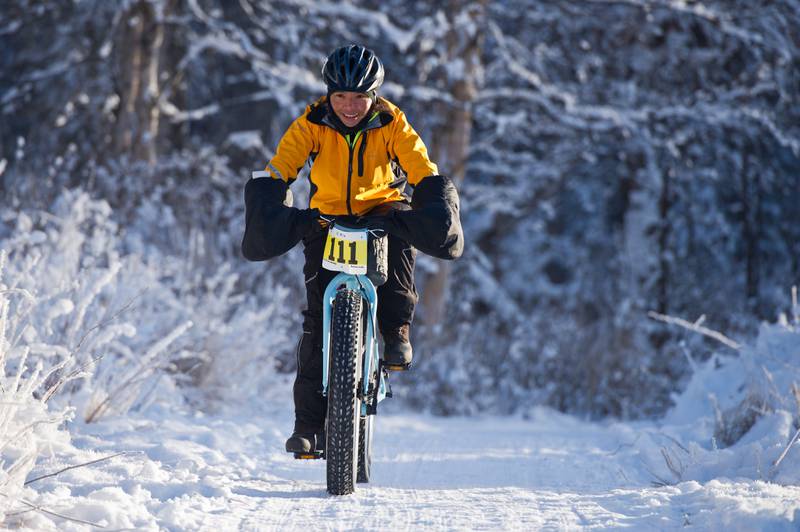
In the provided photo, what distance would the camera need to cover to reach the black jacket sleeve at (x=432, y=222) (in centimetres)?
365

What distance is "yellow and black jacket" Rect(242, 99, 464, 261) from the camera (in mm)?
3658

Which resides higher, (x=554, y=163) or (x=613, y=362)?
(x=554, y=163)

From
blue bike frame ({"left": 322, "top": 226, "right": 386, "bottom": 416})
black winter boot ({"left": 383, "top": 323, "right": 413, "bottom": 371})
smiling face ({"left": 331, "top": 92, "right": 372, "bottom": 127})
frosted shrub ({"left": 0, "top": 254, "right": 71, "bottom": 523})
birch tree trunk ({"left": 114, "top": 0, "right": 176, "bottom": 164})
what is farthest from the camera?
birch tree trunk ({"left": 114, "top": 0, "right": 176, "bottom": 164})

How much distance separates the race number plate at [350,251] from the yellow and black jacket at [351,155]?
1.06ft

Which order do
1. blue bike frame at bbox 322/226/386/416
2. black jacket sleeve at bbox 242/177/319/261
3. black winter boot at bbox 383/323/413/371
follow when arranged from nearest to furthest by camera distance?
black jacket sleeve at bbox 242/177/319/261 → blue bike frame at bbox 322/226/386/416 → black winter boot at bbox 383/323/413/371

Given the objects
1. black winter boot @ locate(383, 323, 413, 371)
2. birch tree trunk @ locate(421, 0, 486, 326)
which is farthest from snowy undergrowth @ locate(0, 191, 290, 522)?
birch tree trunk @ locate(421, 0, 486, 326)

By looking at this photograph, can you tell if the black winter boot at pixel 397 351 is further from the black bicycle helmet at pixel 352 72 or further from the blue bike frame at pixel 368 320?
the black bicycle helmet at pixel 352 72

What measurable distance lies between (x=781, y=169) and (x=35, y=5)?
10216mm

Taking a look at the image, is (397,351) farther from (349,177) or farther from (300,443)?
(349,177)

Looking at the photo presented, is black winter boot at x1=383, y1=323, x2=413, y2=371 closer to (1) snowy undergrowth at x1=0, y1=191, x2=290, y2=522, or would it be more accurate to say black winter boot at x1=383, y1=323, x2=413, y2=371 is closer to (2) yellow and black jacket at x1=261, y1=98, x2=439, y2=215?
(2) yellow and black jacket at x1=261, y1=98, x2=439, y2=215

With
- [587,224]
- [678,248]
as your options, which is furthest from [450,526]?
[587,224]

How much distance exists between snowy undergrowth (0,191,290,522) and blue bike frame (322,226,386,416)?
70 cm

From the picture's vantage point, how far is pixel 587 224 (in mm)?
19172

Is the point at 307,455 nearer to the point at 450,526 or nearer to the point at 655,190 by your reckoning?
the point at 450,526
